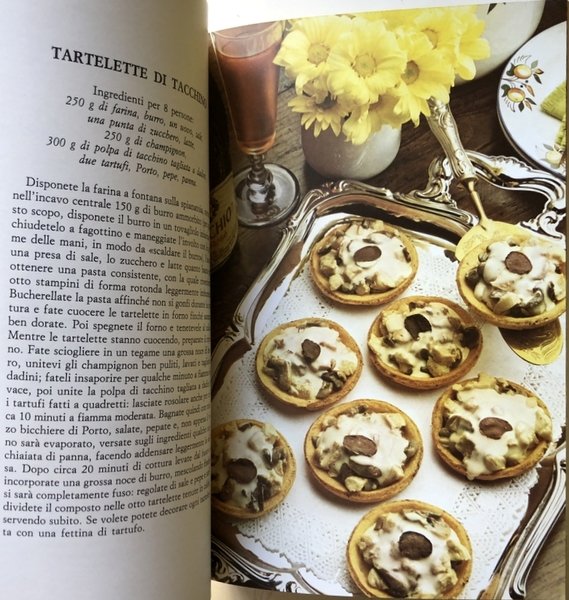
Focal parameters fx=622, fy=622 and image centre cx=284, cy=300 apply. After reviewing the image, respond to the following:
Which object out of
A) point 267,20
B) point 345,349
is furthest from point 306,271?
point 267,20

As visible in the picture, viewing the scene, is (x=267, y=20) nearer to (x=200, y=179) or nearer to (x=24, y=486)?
(x=200, y=179)

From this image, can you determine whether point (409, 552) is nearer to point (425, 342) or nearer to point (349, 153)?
point (425, 342)

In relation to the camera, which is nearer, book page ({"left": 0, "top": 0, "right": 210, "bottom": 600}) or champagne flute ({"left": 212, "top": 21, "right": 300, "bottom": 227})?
book page ({"left": 0, "top": 0, "right": 210, "bottom": 600})

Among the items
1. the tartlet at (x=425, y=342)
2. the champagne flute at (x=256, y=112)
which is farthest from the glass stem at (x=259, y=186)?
the tartlet at (x=425, y=342)

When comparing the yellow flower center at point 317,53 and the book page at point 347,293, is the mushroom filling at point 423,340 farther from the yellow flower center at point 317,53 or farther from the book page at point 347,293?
the yellow flower center at point 317,53

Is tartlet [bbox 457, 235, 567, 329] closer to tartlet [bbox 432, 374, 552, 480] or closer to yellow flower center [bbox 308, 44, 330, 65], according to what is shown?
tartlet [bbox 432, 374, 552, 480]

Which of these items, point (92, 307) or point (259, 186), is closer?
point (92, 307)

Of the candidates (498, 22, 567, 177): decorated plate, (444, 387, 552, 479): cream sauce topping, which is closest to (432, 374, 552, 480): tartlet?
(444, 387, 552, 479): cream sauce topping

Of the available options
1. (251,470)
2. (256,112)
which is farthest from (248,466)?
(256,112)
